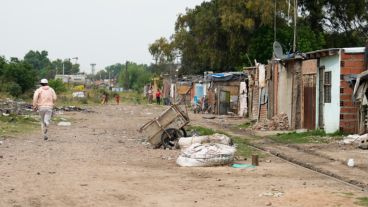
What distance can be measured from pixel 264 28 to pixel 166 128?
31.8m

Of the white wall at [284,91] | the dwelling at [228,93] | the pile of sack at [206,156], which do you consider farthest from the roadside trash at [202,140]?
the dwelling at [228,93]

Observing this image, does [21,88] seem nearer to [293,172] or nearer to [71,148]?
[71,148]

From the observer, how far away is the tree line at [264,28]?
149ft

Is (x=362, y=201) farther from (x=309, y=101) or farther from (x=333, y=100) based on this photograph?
(x=309, y=101)

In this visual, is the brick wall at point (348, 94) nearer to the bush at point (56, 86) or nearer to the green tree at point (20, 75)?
the green tree at point (20, 75)

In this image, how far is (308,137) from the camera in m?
19.1

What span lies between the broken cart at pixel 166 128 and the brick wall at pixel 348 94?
218 inches

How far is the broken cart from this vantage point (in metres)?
16.3

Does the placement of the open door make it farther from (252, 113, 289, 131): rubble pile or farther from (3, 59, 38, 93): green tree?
(3, 59, 38, 93): green tree

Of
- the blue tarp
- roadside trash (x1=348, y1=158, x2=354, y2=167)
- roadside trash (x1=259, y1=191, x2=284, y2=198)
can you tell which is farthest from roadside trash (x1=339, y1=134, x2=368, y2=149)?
the blue tarp

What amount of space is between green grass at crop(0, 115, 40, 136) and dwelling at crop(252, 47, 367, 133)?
10.1 metres

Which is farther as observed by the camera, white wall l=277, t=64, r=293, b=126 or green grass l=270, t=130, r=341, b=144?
white wall l=277, t=64, r=293, b=126

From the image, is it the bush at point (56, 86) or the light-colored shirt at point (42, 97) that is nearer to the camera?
the light-colored shirt at point (42, 97)

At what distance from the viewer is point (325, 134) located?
19609 millimetres
